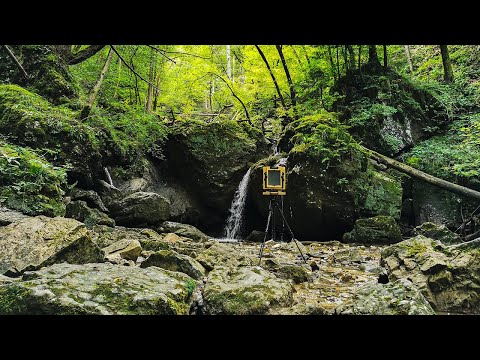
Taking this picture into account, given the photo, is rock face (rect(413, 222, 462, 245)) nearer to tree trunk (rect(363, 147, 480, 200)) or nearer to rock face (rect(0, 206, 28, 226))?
tree trunk (rect(363, 147, 480, 200))

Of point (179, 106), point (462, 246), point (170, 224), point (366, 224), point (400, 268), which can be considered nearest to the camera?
point (462, 246)

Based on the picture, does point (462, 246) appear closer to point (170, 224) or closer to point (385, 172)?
point (385, 172)

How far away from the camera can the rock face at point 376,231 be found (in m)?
9.12

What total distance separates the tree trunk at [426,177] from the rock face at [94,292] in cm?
870

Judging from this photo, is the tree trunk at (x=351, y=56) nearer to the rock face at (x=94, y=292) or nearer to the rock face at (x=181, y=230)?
the rock face at (x=181, y=230)

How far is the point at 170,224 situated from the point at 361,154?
665 cm

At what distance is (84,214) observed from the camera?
788 cm

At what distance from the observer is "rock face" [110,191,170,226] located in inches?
376

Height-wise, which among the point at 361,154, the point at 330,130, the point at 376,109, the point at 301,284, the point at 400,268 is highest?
the point at 376,109

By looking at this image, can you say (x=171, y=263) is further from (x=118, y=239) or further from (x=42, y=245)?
(x=118, y=239)

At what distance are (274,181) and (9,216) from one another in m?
4.04

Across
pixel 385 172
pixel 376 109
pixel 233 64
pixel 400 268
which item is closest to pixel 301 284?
pixel 400 268

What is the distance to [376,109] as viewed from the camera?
36.4ft

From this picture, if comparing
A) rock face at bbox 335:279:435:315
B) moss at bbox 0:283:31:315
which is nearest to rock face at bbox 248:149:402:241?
rock face at bbox 335:279:435:315
